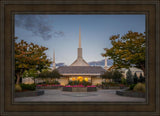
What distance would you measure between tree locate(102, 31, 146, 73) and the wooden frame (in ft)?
21.7

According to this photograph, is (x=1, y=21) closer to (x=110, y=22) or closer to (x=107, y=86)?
(x=107, y=86)

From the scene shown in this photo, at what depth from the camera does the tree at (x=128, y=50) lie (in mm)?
16844

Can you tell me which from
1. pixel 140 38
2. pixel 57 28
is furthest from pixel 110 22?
pixel 140 38

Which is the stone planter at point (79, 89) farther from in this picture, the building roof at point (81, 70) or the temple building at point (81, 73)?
the building roof at point (81, 70)

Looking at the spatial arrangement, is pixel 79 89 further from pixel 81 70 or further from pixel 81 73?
pixel 81 70

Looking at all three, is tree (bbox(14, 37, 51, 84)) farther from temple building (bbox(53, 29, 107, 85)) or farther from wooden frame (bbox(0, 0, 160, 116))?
temple building (bbox(53, 29, 107, 85))

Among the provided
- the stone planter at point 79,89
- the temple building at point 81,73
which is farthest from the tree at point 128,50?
the temple building at point 81,73

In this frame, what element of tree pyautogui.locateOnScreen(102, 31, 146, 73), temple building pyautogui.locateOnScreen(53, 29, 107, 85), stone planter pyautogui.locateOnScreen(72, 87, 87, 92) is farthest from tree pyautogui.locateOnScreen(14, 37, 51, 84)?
temple building pyautogui.locateOnScreen(53, 29, 107, 85)
